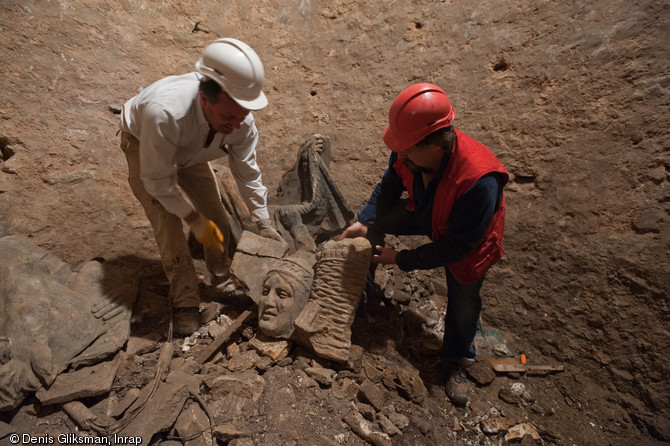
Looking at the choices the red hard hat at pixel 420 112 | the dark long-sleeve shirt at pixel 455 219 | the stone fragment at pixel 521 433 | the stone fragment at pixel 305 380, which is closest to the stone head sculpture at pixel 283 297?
the stone fragment at pixel 305 380

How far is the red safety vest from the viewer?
6.45 feet

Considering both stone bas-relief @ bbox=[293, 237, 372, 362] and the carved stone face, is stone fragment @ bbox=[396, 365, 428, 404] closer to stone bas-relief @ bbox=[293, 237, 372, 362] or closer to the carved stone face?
stone bas-relief @ bbox=[293, 237, 372, 362]

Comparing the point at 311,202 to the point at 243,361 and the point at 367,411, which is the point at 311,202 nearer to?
the point at 243,361

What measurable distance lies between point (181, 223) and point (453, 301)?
2.24 meters

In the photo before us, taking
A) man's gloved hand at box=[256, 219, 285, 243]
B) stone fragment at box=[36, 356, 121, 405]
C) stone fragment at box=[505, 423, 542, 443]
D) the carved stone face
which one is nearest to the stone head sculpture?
the carved stone face

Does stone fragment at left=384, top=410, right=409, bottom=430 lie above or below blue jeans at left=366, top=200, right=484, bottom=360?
below

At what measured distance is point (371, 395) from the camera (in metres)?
2.28

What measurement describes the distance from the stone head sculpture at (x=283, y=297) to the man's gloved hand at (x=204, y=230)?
489mm

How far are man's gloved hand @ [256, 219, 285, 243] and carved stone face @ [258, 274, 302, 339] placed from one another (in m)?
0.56

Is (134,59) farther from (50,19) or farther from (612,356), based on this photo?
(612,356)

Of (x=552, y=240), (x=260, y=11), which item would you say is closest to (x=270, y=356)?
(x=552, y=240)

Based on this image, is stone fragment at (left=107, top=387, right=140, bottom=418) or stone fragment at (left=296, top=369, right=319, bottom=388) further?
stone fragment at (left=296, top=369, right=319, bottom=388)

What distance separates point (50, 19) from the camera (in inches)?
139

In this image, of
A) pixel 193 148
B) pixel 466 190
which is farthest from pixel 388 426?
pixel 193 148
